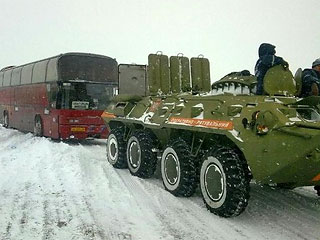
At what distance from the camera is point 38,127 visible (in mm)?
16734

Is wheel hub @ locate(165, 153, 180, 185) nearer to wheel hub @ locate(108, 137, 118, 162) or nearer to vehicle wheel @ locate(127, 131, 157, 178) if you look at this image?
vehicle wheel @ locate(127, 131, 157, 178)

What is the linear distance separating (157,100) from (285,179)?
3.55 metres

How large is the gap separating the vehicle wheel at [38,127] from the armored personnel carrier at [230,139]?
881 cm

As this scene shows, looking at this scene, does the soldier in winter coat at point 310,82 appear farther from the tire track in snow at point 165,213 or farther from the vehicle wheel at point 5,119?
the vehicle wheel at point 5,119

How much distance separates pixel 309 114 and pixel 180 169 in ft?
7.10

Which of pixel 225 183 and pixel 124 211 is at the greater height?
pixel 225 183

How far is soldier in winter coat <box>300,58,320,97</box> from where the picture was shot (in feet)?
20.2

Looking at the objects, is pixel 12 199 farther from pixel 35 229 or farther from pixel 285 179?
pixel 285 179

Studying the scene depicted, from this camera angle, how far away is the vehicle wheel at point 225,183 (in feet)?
16.8

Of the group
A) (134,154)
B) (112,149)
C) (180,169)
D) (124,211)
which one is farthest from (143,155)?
(124,211)

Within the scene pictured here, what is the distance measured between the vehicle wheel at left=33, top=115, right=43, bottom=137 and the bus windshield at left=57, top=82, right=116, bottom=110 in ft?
8.23

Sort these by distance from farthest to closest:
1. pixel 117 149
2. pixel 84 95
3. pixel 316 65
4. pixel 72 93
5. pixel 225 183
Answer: pixel 84 95, pixel 72 93, pixel 117 149, pixel 316 65, pixel 225 183

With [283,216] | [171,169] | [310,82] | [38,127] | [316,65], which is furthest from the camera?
[38,127]

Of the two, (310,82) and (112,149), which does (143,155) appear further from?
(310,82)
